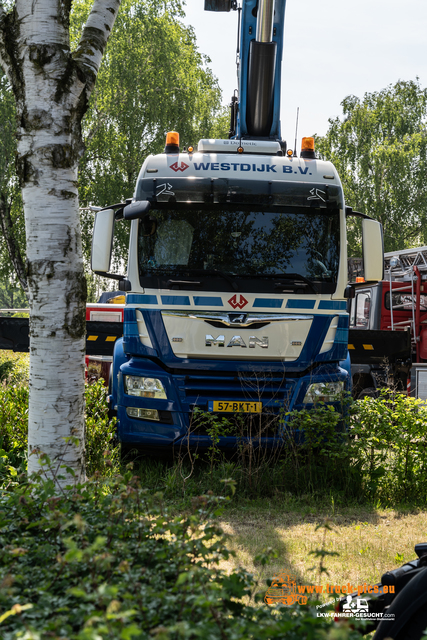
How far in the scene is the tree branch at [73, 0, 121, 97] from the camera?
4.02m

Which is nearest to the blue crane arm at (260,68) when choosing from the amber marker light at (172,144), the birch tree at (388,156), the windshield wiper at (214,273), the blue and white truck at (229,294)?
the amber marker light at (172,144)

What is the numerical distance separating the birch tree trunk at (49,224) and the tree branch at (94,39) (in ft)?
0.62

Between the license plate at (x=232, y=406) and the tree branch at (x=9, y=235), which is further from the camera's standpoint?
the tree branch at (x=9, y=235)

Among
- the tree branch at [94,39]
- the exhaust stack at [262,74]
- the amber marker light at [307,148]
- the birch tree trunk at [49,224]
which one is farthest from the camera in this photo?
the exhaust stack at [262,74]

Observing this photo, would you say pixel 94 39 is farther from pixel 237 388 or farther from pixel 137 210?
pixel 237 388

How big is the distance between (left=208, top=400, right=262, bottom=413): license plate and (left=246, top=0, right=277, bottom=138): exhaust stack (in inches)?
157

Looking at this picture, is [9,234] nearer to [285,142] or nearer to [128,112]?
[128,112]

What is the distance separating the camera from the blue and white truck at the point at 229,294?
556 centimetres

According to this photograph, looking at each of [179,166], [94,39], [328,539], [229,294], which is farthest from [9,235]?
[328,539]

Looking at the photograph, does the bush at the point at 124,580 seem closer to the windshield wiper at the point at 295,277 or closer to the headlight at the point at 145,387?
the headlight at the point at 145,387

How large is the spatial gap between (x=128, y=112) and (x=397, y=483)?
66.0 feet

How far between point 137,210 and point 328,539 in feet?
11.1

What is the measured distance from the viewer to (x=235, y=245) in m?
5.68

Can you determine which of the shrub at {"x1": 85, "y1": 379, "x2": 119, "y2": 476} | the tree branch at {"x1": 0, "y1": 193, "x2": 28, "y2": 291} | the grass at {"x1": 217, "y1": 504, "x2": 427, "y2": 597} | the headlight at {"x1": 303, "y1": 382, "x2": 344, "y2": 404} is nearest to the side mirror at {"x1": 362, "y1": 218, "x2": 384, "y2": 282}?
the headlight at {"x1": 303, "y1": 382, "x2": 344, "y2": 404}
